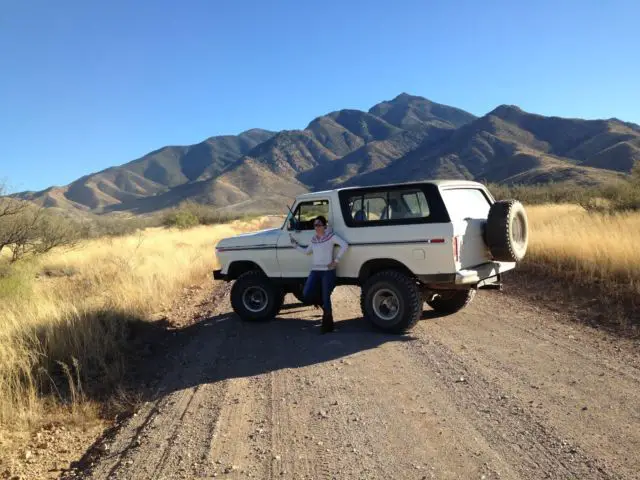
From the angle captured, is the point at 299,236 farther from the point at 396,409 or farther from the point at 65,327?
the point at 396,409

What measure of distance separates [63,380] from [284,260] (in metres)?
3.69

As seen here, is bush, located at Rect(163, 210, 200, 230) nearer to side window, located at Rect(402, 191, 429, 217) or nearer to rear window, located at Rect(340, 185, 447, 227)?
rear window, located at Rect(340, 185, 447, 227)

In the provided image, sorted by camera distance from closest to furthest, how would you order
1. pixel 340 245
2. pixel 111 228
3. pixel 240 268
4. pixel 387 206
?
pixel 387 206, pixel 340 245, pixel 240 268, pixel 111 228

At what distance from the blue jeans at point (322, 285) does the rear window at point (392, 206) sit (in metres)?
0.86

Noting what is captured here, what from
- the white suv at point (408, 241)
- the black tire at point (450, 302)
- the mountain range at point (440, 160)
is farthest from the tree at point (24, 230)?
the mountain range at point (440, 160)

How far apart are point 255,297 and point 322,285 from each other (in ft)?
5.53

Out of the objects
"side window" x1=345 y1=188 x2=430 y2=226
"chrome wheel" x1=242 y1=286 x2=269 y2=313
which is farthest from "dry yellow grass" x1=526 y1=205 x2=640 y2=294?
"chrome wheel" x1=242 y1=286 x2=269 y2=313

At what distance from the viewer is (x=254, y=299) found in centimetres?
871

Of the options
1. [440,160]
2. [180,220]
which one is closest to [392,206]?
[180,220]

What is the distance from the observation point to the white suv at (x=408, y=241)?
6.80 m

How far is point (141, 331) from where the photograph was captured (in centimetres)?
835

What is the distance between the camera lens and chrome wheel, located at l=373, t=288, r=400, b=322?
7.23m

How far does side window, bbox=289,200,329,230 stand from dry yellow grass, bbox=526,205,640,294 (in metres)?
5.10

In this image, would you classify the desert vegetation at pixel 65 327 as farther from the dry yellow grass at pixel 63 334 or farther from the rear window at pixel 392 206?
the rear window at pixel 392 206
